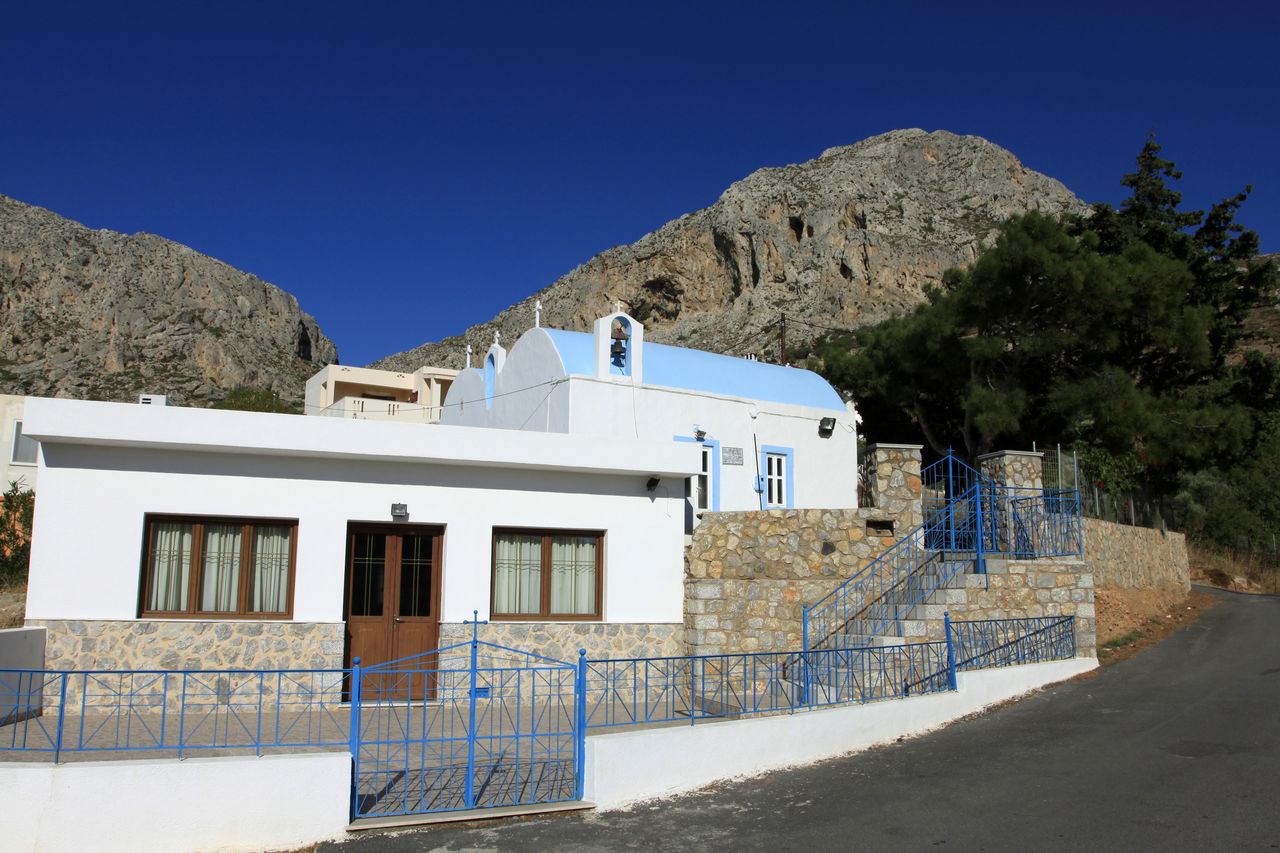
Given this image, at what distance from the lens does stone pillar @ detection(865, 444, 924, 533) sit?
622 inches

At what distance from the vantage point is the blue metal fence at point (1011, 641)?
12609 mm

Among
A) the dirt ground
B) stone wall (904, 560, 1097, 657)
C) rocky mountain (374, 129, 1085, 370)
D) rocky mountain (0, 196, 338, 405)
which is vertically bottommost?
the dirt ground

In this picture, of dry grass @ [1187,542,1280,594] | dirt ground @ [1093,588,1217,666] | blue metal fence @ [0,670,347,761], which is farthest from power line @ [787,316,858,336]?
blue metal fence @ [0,670,347,761]

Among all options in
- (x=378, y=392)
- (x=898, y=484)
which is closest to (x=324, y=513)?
(x=898, y=484)

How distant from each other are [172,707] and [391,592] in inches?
117

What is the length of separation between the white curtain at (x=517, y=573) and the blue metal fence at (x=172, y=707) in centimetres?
242

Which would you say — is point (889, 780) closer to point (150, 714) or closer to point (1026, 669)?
point (1026, 669)

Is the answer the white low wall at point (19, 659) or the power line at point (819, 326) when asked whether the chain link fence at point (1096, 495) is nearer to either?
the white low wall at point (19, 659)

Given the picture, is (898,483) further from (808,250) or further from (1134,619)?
(808,250)

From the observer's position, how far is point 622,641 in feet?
47.7

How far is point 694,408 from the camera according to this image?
19.4 m

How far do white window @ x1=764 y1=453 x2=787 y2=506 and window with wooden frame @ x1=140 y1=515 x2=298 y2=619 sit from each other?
10.3 meters

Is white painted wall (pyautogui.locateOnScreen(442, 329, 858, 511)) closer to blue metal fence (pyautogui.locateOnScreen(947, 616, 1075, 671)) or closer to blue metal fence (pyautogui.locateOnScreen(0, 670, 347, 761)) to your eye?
blue metal fence (pyautogui.locateOnScreen(0, 670, 347, 761))

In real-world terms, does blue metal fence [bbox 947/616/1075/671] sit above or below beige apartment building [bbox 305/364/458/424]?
below
